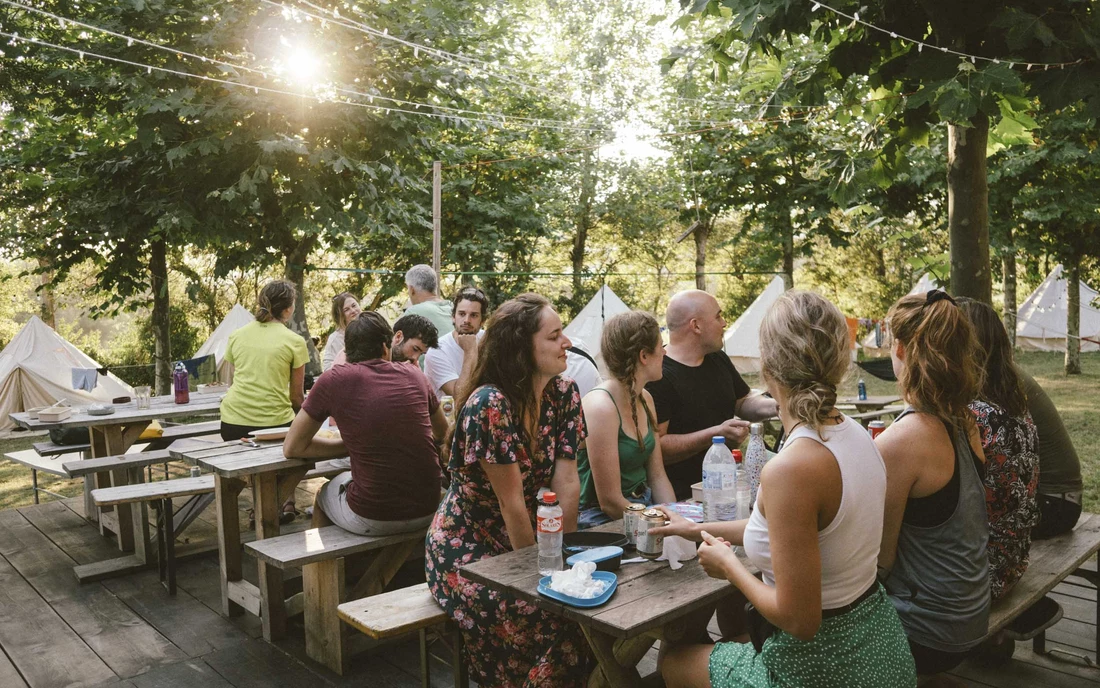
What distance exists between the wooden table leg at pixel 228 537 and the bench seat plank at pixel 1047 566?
3394 mm

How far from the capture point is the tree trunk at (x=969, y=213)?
3.79m

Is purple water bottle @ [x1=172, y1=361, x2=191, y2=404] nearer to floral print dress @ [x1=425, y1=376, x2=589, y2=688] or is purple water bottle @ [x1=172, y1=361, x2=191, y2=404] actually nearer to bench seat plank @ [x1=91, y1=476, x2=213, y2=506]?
bench seat plank @ [x1=91, y1=476, x2=213, y2=506]

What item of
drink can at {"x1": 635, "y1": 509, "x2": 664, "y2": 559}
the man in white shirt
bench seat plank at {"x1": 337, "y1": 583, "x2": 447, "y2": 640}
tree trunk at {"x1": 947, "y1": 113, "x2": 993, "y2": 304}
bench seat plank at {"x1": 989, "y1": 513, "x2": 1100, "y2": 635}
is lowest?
bench seat plank at {"x1": 989, "y1": 513, "x2": 1100, "y2": 635}

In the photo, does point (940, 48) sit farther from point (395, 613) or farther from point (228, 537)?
point (228, 537)

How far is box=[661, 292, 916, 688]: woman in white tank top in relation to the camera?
1.74 m

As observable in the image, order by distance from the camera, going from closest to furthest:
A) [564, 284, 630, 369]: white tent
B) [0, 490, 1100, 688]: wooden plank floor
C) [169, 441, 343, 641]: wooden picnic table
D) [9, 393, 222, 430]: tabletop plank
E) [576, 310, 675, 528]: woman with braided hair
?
[576, 310, 675, 528]: woman with braided hair < [0, 490, 1100, 688]: wooden plank floor < [169, 441, 343, 641]: wooden picnic table < [9, 393, 222, 430]: tabletop plank < [564, 284, 630, 369]: white tent

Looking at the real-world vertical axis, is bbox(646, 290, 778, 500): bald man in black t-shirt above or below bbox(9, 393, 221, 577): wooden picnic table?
above

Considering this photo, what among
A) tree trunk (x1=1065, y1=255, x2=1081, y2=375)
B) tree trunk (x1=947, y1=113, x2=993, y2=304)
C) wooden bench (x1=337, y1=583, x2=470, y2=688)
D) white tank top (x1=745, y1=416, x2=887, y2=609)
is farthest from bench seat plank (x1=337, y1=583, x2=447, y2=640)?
tree trunk (x1=1065, y1=255, x2=1081, y2=375)

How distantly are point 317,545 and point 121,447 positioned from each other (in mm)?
2744

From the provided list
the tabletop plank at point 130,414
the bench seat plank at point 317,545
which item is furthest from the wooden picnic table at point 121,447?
the bench seat plank at point 317,545

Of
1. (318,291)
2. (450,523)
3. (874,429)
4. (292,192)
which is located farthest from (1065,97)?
(318,291)

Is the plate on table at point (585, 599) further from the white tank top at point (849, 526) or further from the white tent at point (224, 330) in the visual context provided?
the white tent at point (224, 330)

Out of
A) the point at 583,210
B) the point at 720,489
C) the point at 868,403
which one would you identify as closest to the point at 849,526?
the point at 720,489

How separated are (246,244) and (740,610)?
7521 millimetres
